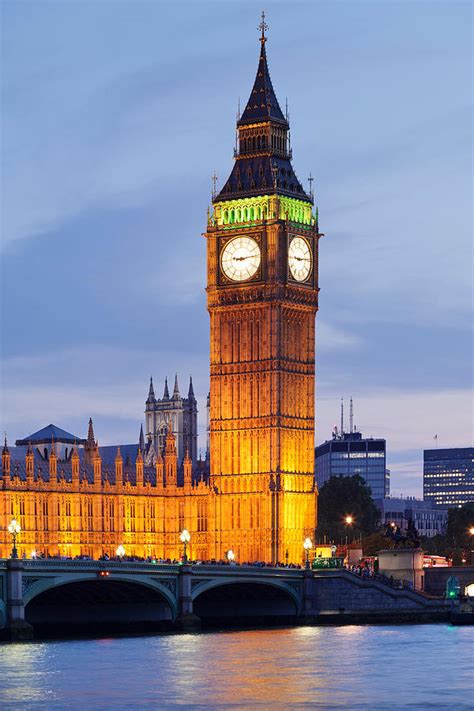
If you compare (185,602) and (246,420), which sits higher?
(246,420)

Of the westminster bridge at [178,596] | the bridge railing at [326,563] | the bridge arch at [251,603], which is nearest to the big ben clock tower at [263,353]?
the bridge railing at [326,563]

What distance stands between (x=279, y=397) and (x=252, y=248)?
13.2 metres

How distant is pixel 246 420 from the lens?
18662 cm

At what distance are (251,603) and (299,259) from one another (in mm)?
38447

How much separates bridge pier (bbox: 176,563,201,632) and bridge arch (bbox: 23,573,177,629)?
511 millimetres

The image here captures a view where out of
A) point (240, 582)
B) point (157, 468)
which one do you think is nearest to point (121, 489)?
point (157, 468)

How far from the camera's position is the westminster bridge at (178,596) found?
440 ft

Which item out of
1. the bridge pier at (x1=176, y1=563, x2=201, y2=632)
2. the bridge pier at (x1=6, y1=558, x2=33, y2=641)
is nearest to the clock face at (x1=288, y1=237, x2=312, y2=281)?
the bridge pier at (x1=176, y1=563, x2=201, y2=632)

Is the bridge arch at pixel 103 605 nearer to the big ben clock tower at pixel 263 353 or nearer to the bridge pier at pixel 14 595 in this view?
the bridge pier at pixel 14 595

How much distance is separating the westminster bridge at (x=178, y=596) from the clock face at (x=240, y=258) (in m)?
36.0

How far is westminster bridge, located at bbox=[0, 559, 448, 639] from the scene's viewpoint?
134000 millimetres

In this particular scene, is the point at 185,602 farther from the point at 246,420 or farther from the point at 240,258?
the point at 240,258

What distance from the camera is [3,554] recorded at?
17375cm

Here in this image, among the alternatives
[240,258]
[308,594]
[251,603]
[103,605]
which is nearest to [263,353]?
[240,258]
